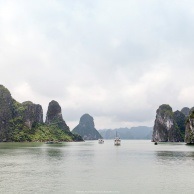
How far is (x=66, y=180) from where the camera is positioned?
48281mm

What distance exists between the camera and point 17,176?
171ft

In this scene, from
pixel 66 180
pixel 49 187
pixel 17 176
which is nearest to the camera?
pixel 49 187

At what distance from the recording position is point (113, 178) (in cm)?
5031

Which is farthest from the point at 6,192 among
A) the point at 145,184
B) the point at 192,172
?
the point at 192,172

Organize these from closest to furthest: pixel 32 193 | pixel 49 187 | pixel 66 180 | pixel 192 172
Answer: pixel 32 193 → pixel 49 187 → pixel 66 180 → pixel 192 172

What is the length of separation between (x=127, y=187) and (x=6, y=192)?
1675 cm

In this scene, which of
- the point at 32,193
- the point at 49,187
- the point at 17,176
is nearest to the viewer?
the point at 32,193

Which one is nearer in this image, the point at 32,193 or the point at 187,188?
A: the point at 32,193

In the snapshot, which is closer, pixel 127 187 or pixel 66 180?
pixel 127 187

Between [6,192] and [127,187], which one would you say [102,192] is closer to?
[127,187]

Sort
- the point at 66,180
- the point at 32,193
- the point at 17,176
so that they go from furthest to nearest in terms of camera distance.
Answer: the point at 17,176, the point at 66,180, the point at 32,193

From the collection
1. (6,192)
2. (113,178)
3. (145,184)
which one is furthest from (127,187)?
(6,192)

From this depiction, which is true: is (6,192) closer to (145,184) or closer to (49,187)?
(49,187)

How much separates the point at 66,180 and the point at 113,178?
8.07m
